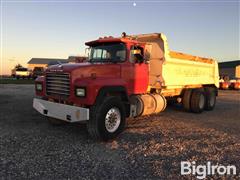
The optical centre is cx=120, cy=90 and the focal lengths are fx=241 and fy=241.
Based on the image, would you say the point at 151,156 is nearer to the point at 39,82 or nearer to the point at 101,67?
the point at 101,67

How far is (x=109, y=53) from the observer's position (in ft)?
25.2

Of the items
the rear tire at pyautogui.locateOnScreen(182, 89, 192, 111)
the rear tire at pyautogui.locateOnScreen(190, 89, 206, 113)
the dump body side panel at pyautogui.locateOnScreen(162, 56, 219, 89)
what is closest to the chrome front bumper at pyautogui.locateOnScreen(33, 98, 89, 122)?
the dump body side panel at pyautogui.locateOnScreen(162, 56, 219, 89)

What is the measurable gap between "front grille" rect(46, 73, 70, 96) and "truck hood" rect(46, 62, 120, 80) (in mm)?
143

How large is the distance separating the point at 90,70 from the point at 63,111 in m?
1.31

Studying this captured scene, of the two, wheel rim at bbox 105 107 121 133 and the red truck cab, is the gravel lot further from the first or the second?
the red truck cab

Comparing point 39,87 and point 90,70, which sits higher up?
point 90,70

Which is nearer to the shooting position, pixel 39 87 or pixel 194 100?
pixel 39 87

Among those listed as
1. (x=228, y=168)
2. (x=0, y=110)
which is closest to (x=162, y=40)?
(x=228, y=168)

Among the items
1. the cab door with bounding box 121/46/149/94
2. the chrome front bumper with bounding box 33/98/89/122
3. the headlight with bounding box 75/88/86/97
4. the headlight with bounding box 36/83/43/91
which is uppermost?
the cab door with bounding box 121/46/149/94

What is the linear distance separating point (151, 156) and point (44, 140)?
2.92 m

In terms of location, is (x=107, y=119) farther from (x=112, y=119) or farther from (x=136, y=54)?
(x=136, y=54)

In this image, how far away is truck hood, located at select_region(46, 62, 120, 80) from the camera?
6.36m

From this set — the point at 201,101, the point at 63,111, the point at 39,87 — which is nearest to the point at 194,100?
the point at 201,101

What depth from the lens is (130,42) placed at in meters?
7.63
